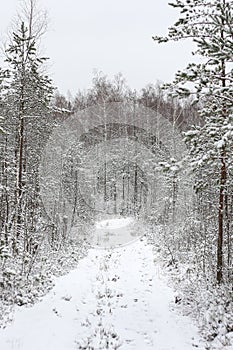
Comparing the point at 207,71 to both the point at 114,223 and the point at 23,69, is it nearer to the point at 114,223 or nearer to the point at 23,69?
the point at 23,69

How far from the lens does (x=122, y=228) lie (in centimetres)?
2378

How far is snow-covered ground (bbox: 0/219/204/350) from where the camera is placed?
6.63 metres

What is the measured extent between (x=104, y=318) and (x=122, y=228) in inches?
622

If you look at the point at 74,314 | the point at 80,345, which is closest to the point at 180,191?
the point at 74,314

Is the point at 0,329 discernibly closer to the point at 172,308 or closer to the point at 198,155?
the point at 172,308

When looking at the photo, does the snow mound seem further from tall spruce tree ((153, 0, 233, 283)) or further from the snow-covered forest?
tall spruce tree ((153, 0, 233, 283))

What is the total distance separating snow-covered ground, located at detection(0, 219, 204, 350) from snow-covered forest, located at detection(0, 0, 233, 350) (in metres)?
0.04

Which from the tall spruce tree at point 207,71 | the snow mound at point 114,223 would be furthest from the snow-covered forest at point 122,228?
the snow mound at point 114,223

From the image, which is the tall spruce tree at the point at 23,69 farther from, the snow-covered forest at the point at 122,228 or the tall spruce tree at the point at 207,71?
the tall spruce tree at the point at 207,71

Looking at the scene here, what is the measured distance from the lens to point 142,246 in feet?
60.8

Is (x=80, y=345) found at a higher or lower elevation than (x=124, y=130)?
lower

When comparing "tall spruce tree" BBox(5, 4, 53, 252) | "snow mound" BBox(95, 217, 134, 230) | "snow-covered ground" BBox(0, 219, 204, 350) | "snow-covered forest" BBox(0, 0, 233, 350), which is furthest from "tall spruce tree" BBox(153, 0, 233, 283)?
"snow mound" BBox(95, 217, 134, 230)

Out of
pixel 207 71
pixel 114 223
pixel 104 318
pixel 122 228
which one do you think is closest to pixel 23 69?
pixel 207 71

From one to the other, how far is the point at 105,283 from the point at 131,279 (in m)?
1.15
